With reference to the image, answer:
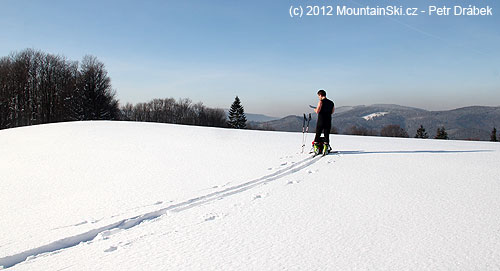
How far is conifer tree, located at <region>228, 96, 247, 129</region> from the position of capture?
191 ft

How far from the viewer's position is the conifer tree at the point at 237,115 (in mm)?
58125

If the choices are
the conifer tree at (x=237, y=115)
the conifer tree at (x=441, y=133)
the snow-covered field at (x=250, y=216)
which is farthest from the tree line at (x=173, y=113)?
the snow-covered field at (x=250, y=216)

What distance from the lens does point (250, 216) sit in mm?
3090

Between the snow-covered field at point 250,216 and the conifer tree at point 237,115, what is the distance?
5188 centimetres

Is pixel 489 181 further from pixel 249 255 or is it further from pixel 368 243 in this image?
pixel 249 255

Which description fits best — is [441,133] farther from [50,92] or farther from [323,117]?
[50,92]

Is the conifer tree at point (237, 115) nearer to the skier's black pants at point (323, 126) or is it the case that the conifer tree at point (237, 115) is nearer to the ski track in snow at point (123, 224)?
the skier's black pants at point (323, 126)

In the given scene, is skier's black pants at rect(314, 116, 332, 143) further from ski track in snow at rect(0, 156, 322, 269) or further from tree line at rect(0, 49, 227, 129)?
tree line at rect(0, 49, 227, 129)

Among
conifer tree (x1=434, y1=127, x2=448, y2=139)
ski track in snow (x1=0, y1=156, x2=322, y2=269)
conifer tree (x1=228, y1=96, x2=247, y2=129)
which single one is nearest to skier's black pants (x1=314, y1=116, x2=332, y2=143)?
ski track in snow (x1=0, y1=156, x2=322, y2=269)

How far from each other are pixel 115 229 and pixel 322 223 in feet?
7.09

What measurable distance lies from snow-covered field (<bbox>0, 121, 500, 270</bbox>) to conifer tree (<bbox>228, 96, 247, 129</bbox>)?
51.9m

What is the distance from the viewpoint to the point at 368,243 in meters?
2.40

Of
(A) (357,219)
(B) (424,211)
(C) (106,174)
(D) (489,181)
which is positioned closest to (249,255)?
(A) (357,219)

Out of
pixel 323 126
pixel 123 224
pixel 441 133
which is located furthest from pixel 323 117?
pixel 441 133
